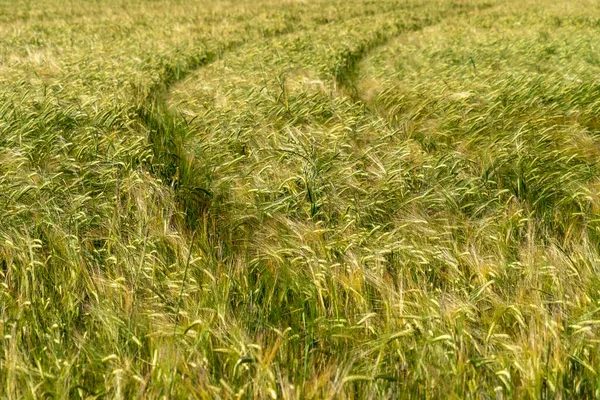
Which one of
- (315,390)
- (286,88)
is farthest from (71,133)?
(315,390)

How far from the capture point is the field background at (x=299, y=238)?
184cm

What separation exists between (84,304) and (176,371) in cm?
74

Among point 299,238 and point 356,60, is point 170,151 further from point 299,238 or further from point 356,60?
point 356,60

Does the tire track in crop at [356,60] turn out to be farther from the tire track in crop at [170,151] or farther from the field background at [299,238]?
the tire track in crop at [170,151]

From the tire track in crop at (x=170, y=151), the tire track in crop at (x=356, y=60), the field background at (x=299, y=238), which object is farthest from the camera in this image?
the tire track in crop at (x=356, y=60)

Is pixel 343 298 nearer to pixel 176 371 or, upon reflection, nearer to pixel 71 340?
pixel 176 371

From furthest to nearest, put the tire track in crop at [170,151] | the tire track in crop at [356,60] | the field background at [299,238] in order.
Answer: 1. the tire track in crop at [356,60]
2. the tire track in crop at [170,151]
3. the field background at [299,238]

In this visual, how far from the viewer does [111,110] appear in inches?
184

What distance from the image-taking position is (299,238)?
2861 mm

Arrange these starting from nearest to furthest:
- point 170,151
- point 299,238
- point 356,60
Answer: point 299,238 < point 170,151 < point 356,60

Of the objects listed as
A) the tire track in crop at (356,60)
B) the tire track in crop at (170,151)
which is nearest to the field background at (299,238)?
the tire track in crop at (170,151)

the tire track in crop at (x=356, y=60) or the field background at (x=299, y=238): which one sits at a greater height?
the field background at (x=299, y=238)

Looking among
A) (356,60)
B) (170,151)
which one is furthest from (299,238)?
(356,60)

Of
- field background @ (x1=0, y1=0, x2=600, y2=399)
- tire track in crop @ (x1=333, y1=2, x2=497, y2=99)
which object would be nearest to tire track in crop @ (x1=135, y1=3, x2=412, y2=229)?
field background @ (x1=0, y1=0, x2=600, y2=399)
